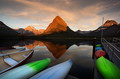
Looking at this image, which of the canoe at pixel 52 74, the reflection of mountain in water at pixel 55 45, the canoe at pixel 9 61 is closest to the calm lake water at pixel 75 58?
the reflection of mountain in water at pixel 55 45

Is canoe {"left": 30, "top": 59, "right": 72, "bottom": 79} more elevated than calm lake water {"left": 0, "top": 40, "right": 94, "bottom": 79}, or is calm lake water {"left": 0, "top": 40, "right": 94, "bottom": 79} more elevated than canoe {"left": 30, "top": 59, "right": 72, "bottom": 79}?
canoe {"left": 30, "top": 59, "right": 72, "bottom": 79}

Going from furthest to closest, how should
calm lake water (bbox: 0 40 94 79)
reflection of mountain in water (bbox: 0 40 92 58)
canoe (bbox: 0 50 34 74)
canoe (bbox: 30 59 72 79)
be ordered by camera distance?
reflection of mountain in water (bbox: 0 40 92 58) < calm lake water (bbox: 0 40 94 79) < canoe (bbox: 0 50 34 74) < canoe (bbox: 30 59 72 79)

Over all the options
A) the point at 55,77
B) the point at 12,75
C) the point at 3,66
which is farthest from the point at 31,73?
the point at 3,66

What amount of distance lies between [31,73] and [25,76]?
1.86 ft

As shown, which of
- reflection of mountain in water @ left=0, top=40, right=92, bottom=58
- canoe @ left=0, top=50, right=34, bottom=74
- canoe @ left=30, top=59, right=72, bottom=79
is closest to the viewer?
canoe @ left=30, top=59, right=72, bottom=79

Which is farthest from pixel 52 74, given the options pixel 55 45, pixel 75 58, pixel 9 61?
pixel 55 45

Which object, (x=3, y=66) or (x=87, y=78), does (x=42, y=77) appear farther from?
(x=3, y=66)

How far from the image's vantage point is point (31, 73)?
19.1 ft

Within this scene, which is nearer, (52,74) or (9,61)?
(52,74)

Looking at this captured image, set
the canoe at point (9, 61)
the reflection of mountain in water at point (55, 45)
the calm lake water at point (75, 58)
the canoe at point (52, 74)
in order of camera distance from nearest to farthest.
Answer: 1. the canoe at point (52, 74)
2. the canoe at point (9, 61)
3. the calm lake water at point (75, 58)
4. the reflection of mountain in water at point (55, 45)

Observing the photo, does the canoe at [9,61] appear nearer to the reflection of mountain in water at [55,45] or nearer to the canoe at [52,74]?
the canoe at [52,74]

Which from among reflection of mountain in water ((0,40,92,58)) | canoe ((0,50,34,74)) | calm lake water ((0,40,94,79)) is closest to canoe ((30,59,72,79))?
calm lake water ((0,40,94,79))

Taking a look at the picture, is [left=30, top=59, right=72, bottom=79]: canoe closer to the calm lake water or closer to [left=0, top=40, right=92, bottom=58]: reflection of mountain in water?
the calm lake water

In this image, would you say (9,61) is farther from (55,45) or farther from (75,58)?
(55,45)
